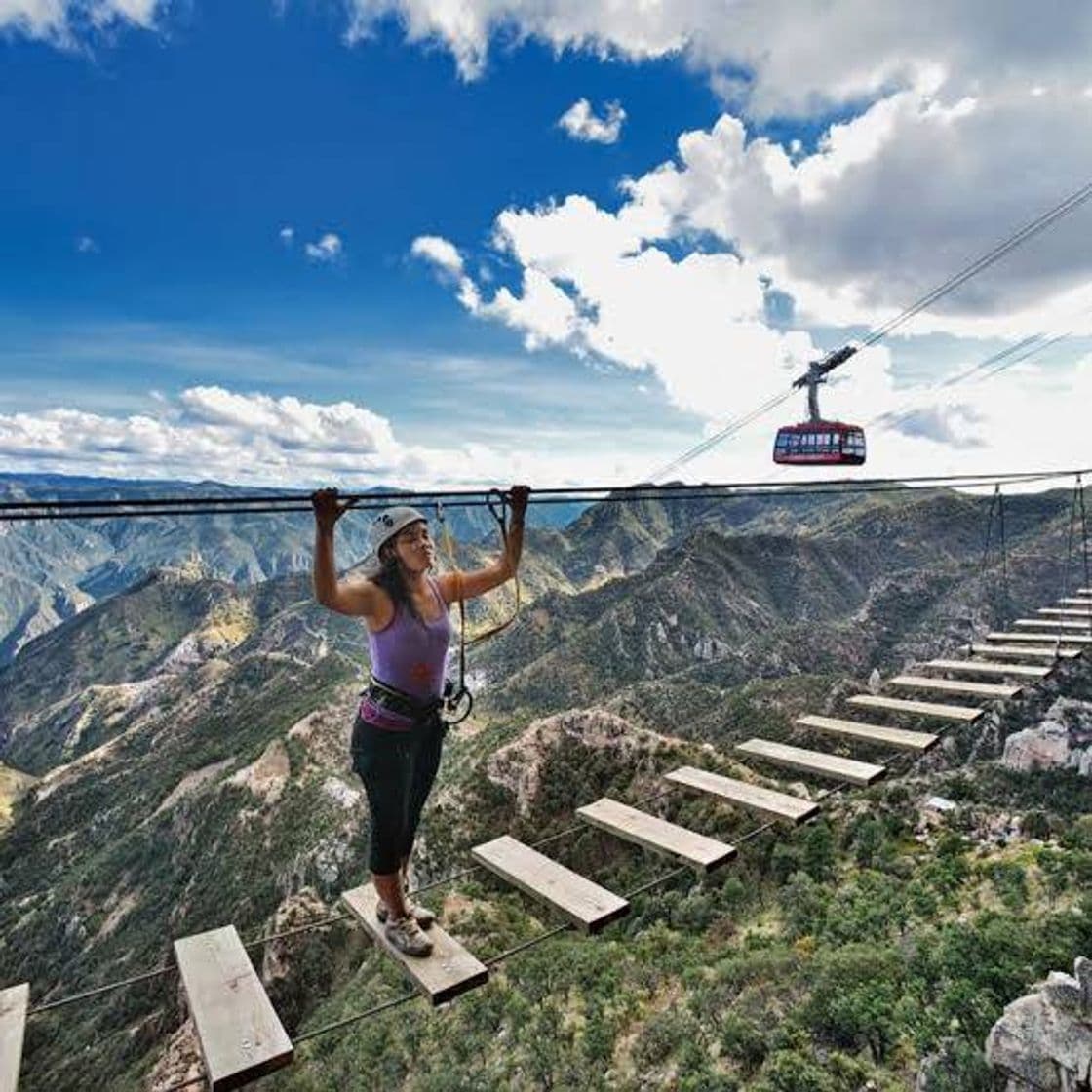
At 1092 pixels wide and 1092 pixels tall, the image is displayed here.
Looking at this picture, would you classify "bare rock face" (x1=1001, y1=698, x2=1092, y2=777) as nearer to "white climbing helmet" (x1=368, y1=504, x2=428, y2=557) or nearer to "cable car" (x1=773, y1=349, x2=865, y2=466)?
"cable car" (x1=773, y1=349, x2=865, y2=466)

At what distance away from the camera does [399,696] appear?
4781mm

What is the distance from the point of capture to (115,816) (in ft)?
291

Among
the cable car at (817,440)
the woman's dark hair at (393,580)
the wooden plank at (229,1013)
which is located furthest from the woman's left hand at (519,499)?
the cable car at (817,440)

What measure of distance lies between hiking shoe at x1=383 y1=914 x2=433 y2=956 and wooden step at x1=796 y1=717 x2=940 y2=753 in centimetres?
543

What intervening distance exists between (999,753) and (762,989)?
2299 cm

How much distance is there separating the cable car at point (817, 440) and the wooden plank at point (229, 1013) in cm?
3674

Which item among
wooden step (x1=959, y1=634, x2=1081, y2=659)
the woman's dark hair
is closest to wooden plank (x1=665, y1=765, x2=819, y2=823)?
the woman's dark hair

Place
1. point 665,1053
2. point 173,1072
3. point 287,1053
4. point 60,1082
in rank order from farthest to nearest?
1. point 60,1082
2. point 173,1072
3. point 665,1053
4. point 287,1053

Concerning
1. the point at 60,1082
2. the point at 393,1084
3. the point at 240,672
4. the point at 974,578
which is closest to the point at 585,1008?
the point at 393,1084

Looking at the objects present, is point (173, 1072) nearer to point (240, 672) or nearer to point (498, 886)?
point (498, 886)

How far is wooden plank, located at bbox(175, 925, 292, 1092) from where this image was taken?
4.02 m

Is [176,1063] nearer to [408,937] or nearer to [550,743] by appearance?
[550,743]

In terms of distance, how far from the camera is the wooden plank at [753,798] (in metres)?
6.80

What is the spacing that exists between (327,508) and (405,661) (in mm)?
1157
